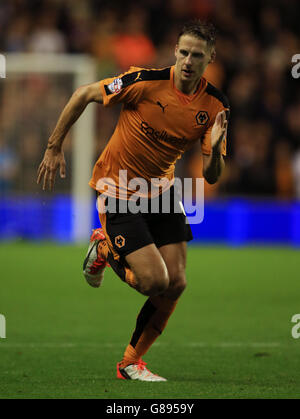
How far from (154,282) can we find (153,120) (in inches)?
41.5

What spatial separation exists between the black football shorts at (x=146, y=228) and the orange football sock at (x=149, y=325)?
389 mm

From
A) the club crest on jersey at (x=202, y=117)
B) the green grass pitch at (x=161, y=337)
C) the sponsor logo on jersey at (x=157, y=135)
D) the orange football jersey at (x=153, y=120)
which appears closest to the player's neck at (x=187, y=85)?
the orange football jersey at (x=153, y=120)

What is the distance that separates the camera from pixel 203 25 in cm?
576

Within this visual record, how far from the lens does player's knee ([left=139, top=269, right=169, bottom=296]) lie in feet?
18.4

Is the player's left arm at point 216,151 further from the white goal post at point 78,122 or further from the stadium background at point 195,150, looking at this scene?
the white goal post at point 78,122

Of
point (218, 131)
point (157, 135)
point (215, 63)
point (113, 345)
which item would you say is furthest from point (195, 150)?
point (218, 131)

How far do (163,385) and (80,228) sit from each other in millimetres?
10200

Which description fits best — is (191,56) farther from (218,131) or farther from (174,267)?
(174,267)

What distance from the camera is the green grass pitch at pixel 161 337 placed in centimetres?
545

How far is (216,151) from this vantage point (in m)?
5.69

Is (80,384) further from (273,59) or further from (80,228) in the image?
(273,59)

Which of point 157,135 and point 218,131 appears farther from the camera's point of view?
point 157,135

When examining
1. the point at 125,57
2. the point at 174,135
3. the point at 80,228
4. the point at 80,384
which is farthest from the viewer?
the point at 125,57
